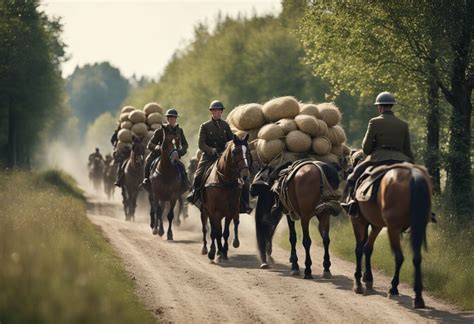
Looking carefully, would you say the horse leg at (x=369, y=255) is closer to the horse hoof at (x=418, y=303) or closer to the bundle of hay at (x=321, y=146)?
the horse hoof at (x=418, y=303)

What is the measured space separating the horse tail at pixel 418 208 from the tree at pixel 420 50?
864 centimetres

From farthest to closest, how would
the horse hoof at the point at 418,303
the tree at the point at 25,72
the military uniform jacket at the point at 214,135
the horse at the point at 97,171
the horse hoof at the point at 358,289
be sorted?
1. the horse at the point at 97,171
2. the tree at the point at 25,72
3. the military uniform jacket at the point at 214,135
4. the horse hoof at the point at 358,289
5. the horse hoof at the point at 418,303

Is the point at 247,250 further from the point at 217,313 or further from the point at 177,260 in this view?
the point at 217,313

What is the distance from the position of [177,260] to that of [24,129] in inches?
1295

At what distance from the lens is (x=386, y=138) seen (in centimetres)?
1339

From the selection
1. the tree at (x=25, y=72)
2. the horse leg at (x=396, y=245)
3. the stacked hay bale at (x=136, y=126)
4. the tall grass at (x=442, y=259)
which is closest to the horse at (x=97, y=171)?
the tree at (x=25, y=72)

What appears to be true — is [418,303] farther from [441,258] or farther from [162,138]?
[162,138]

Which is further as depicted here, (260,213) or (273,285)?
(260,213)

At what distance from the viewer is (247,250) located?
20078 millimetres

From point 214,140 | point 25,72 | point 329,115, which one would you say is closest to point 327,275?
point 329,115

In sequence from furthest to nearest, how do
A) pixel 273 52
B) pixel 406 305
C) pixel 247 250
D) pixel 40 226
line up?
pixel 273 52, pixel 247 250, pixel 40 226, pixel 406 305

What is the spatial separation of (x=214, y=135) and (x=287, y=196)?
10.3ft

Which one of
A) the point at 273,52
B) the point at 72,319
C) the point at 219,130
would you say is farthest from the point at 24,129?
the point at 72,319

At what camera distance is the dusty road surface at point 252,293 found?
11.3 meters
